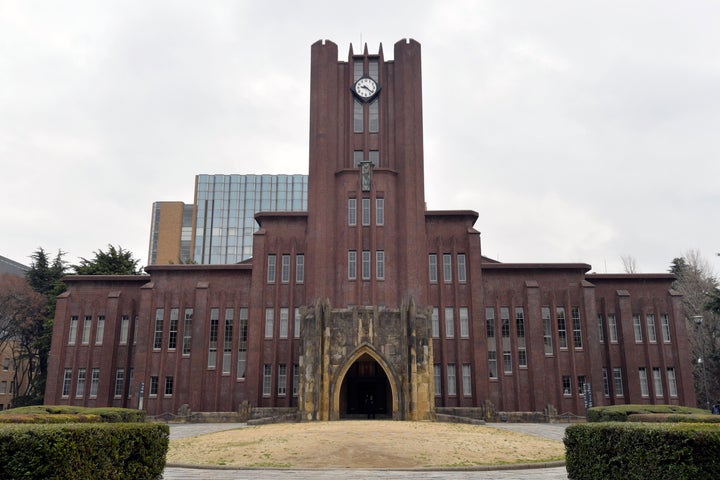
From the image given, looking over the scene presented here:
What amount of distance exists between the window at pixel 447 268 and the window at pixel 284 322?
11.8 metres

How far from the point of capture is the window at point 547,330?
43406mm

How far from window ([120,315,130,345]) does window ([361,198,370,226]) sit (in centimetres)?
2025

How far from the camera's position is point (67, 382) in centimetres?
4500

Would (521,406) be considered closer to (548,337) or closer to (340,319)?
(548,337)

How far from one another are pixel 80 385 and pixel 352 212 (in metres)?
24.3

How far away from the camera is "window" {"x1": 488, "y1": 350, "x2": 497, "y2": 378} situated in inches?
1676

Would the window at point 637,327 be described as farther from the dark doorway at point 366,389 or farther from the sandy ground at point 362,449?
the sandy ground at point 362,449

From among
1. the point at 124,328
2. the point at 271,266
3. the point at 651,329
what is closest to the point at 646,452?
the point at 271,266

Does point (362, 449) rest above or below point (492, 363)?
below

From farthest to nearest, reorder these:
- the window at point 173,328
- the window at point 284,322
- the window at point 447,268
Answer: the window at point 173,328
the window at point 447,268
the window at point 284,322

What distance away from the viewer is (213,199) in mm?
101938

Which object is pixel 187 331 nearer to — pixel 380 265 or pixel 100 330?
pixel 100 330

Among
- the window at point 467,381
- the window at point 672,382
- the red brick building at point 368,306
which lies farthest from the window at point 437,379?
the window at point 672,382

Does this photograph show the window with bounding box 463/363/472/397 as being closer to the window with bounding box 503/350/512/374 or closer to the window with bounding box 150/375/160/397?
the window with bounding box 503/350/512/374
